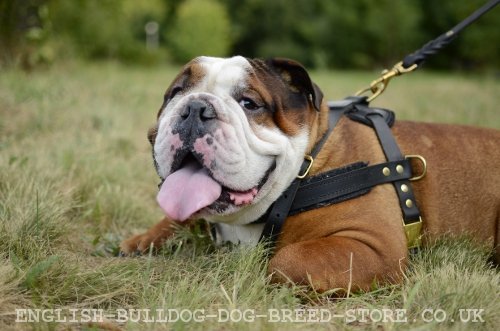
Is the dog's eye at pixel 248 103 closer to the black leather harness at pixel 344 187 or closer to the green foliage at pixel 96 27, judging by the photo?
the black leather harness at pixel 344 187

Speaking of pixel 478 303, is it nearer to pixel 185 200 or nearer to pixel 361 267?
pixel 361 267

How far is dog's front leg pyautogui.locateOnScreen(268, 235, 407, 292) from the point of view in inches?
105

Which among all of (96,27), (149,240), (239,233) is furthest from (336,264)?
(96,27)

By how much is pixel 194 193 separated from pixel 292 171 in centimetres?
60

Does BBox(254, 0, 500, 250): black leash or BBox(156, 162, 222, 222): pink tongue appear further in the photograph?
BBox(254, 0, 500, 250): black leash

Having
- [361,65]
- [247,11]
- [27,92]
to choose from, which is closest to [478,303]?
[27,92]

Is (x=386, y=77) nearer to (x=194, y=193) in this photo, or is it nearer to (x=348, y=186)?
(x=348, y=186)

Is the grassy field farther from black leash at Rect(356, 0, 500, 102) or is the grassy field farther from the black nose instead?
black leash at Rect(356, 0, 500, 102)

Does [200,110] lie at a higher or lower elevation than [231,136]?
higher

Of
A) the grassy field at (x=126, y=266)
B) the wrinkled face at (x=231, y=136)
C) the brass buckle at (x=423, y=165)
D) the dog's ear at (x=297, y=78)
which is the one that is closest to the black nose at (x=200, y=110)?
the wrinkled face at (x=231, y=136)

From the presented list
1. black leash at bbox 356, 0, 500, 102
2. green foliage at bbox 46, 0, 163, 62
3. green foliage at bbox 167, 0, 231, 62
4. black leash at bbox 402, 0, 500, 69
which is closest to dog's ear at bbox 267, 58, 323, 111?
black leash at bbox 356, 0, 500, 102

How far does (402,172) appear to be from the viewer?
3.18 metres

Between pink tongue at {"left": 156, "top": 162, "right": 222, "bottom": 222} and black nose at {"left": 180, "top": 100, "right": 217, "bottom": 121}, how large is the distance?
10.9 inches

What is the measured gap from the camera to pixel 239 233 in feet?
10.6
